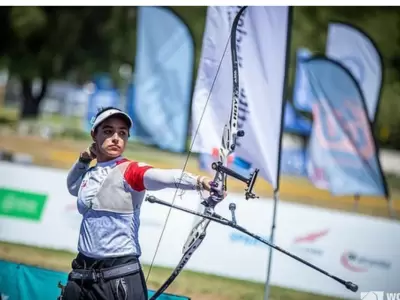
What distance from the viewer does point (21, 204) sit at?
4309 mm

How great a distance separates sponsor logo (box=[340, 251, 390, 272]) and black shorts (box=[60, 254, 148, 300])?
202cm

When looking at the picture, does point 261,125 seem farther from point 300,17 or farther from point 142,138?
point 300,17

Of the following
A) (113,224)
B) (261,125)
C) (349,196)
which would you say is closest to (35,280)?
(113,224)

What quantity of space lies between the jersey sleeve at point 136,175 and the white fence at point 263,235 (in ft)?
3.40

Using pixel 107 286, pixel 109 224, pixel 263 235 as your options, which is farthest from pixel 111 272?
pixel 263 235

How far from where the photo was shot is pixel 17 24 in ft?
19.1

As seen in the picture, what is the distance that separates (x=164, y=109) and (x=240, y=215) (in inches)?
86.6

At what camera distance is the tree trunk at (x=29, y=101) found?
21.8 ft

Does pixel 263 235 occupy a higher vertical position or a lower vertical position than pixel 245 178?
lower

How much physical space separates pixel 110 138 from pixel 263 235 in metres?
1.72

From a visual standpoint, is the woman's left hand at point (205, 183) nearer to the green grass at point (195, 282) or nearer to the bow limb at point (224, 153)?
the bow limb at point (224, 153)

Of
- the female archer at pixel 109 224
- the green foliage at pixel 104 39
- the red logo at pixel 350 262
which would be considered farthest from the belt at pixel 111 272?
the green foliage at pixel 104 39

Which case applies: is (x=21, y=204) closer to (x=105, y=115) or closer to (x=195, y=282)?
(x=195, y=282)

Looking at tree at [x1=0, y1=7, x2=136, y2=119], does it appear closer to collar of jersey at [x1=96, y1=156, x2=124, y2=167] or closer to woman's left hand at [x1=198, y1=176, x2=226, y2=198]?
collar of jersey at [x1=96, y1=156, x2=124, y2=167]
